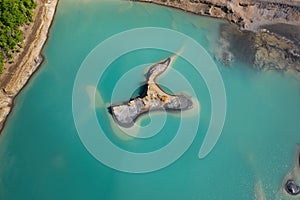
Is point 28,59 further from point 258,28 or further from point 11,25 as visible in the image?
point 258,28

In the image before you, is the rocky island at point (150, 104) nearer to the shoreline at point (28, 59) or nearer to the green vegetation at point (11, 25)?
the shoreline at point (28, 59)

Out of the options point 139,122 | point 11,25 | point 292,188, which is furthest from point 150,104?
point 11,25

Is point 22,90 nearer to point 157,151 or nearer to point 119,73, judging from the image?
point 119,73

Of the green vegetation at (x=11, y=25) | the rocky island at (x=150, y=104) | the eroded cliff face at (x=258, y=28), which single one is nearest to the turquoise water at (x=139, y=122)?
the rocky island at (x=150, y=104)

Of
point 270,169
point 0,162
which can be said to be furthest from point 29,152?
point 270,169

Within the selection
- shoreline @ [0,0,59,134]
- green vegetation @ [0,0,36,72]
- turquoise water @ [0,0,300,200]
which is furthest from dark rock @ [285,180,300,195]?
green vegetation @ [0,0,36,72]

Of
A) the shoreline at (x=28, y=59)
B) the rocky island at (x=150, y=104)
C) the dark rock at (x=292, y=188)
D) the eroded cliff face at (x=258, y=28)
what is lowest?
the shoreline at (x=28, y=59)

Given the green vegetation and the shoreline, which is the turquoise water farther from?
the green vegetation
